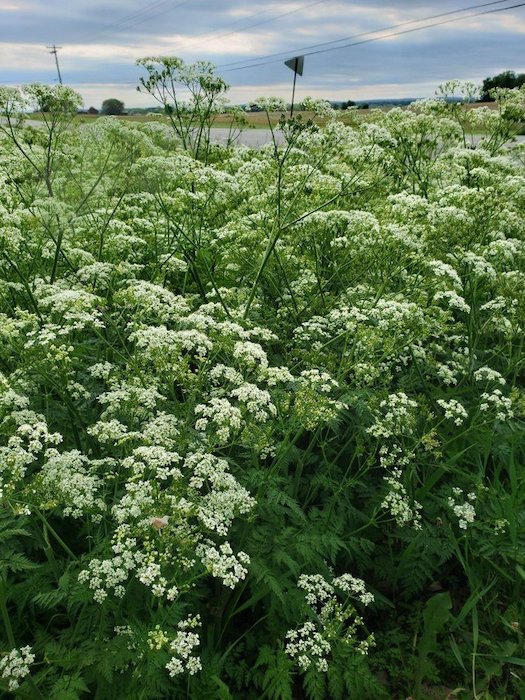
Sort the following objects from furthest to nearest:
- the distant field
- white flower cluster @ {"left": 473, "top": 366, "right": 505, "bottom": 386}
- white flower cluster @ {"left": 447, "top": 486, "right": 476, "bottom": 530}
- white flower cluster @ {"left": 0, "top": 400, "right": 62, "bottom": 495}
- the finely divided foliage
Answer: the distant field, white flower cluster @ {"left": 473, "top": 366, "right": 505, "bottom": 386}, white flower cluster @ {"left": 447, "top": 486, "right": 476, "bottom": 530}, the finely divided foliage, white flower cluster @ {"left": 0, "top": 400, "right": 62, "bottom": 495}

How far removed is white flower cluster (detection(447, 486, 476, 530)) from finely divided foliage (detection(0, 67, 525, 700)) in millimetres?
26

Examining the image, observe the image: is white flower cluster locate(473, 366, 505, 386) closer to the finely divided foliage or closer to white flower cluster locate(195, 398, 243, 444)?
the finely divided foliage

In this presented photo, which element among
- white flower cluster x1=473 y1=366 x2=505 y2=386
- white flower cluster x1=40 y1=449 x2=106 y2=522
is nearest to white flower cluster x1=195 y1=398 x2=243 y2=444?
white flower cluster x1=40 y1=449 x2=106 y2=522

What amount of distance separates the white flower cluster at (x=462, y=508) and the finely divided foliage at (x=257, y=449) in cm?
3

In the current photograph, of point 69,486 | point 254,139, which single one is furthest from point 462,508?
point 254,139

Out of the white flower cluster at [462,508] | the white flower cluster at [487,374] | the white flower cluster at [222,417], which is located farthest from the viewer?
the white flower cluster at [487,374]

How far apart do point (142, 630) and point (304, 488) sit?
202 centimetres

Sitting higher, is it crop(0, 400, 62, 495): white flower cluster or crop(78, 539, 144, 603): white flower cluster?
crop(0, 400, 62, 495): white flower cluster

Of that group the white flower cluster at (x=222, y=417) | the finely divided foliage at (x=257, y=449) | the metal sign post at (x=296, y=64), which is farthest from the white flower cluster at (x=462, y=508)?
the metal sign post at (x=296, y=64)

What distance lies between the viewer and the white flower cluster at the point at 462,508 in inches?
170

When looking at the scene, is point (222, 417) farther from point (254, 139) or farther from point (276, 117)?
point (254, 139)

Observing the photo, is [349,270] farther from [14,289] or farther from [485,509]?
[14,289]

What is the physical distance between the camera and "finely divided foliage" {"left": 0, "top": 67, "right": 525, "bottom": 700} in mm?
3383

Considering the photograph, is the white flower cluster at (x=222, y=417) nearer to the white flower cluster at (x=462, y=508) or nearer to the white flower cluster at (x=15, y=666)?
the white flower cluster at (x=15, y=666)
